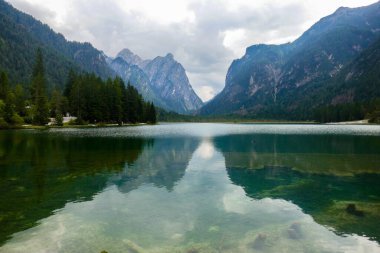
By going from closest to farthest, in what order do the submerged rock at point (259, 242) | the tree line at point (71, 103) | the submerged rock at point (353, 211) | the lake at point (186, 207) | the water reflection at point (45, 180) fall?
1. the submerged rock at point (259, 242)
2. the lake at point (186, 207)
3. the water reflection at point (45, 180)
4. the submerged rock at point (353, 211)
5. the tree line at point (71, 103)

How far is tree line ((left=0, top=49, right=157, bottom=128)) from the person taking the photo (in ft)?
473

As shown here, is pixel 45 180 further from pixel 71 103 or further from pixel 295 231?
pixel 71 103

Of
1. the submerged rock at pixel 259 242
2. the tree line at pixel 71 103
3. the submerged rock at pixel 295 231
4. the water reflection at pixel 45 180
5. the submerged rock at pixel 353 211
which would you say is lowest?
the submerged rock at pixel 353 211

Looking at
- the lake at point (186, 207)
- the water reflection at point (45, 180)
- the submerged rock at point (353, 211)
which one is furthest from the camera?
the submerged rock at point (353, 211)

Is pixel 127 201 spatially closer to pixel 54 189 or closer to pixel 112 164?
pixel 54 189

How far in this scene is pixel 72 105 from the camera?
163 meters

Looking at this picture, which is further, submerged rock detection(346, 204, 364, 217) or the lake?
submerged rock detection(346, 204, 364, 217)

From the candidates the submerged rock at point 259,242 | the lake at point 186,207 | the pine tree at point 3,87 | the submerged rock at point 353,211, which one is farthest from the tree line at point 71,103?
the submerged rock at point 353,211

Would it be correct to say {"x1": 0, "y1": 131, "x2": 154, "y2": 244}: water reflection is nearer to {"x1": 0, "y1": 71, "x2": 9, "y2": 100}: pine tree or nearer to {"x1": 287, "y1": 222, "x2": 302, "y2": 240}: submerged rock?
{"x1": 287, "y1": 222, "x2": 302, "y2": 240}: submerged rock

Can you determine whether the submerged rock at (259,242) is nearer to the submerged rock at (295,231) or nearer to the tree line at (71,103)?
the submerged rock at (295,231)

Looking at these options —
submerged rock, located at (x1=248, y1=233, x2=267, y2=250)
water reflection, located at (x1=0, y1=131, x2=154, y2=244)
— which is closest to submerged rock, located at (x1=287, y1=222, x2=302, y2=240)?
submerged rock, located at (x1=248, y1=233, x2=267, y2=250)

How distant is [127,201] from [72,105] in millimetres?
150244

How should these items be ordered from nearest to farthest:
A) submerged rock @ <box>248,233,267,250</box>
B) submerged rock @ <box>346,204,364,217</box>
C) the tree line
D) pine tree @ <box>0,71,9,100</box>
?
1. submerged rock @ <box>248,233,267,250</box>
2. submerged rock @ <box>346,204,364,217</box>
3. the tree line
4. pine tree @ <box>0,71,9,100</box>

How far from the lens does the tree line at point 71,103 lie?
144m
